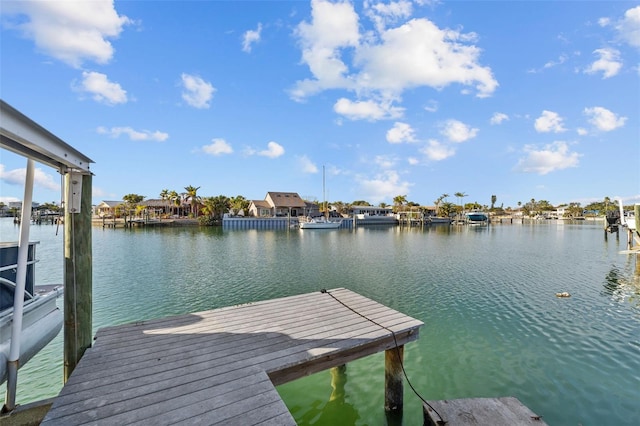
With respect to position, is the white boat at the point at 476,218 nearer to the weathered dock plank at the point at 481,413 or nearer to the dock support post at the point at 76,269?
the weathered dock plank at the point at 481,413

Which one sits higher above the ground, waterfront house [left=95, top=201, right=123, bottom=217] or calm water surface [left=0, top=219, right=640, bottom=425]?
waterfront house [left=95, top=201, right=123, bottom=217]

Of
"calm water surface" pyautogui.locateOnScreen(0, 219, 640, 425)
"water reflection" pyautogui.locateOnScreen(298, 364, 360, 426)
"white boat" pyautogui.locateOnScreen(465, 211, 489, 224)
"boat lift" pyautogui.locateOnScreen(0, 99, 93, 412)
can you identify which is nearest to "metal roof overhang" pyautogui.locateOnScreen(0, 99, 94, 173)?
"boat lift" pyautogui.locateOnScreen(0, 99, 93, 412)

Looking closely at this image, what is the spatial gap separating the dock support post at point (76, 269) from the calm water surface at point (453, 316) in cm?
304

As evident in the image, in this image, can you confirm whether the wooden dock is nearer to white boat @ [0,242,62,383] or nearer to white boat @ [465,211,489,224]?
white boat @ [0,242,62,383]

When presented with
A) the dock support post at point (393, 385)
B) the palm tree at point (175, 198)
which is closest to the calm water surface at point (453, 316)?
the dock support post at point (393, 385)

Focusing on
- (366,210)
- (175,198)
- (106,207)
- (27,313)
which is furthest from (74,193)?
(106,207)

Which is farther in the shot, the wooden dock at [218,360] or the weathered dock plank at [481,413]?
the weathered dock plank at [481,413]

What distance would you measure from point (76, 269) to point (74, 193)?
1113mm

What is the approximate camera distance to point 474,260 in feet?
75.6

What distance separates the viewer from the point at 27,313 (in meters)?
4.62

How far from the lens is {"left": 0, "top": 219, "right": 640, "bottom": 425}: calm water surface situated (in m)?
5.88

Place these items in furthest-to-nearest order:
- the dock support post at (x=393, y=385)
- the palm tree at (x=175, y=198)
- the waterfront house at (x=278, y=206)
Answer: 1. the waterfront house at (x=278, y=206)
2. the palm tree at (x=175, y=198)
3. the dock support post at (x=393, y=385)

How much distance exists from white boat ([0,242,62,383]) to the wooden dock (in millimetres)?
891

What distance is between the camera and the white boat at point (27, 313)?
3877mm
